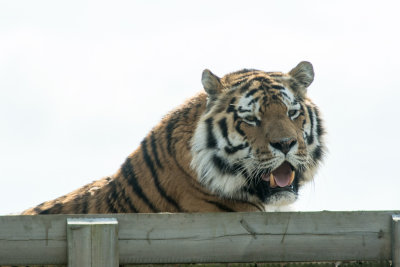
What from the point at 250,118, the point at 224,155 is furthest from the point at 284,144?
the point at 224,155

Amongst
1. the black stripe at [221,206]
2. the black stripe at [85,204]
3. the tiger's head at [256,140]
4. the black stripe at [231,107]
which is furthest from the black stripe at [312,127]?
the black stripe at [85,204]

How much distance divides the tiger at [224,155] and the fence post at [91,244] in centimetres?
155

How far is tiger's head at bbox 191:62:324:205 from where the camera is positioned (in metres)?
5.10

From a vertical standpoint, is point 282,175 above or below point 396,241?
above

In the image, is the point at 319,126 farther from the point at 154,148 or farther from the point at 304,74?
the point at 154,148

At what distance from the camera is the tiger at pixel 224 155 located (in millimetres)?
5148

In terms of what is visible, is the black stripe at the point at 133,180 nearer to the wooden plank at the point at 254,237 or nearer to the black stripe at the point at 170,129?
the black stripe at the point at 170,129

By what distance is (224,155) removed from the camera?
17.6ft

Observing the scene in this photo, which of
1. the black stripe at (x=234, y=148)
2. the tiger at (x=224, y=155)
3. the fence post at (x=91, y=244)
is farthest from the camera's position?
the black stripe at (x=234, y=148)

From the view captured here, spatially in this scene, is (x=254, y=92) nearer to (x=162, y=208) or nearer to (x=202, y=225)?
(x=162, y=208)

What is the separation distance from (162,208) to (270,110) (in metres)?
1.12

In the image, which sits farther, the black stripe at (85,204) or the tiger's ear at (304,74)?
the tiger's ear at (304,74)

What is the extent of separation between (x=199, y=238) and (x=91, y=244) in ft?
1.97

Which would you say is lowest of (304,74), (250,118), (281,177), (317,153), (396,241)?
(396,241)
